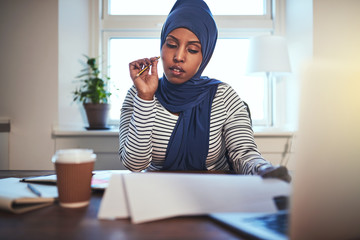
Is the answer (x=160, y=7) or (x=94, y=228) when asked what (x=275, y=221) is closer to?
(x=94, y=228)

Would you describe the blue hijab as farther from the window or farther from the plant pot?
the window

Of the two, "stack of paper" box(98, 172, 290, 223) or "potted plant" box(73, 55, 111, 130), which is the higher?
"potted plant" box(73, 55, 111, 130)

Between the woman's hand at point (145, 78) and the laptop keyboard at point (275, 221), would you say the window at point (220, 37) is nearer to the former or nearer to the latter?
the woman's hand at point (145, 78)

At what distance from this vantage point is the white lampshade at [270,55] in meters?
1.84

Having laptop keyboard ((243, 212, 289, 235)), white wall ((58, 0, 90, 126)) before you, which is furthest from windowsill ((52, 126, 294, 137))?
laptop keyboard ((243, 212, 289, 235))

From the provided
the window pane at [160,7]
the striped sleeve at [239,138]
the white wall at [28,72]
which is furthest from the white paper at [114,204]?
the window pane at [160,7]

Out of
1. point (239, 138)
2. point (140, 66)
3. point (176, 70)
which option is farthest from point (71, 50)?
point (239, 138)

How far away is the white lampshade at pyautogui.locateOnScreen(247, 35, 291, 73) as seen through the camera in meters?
1.84

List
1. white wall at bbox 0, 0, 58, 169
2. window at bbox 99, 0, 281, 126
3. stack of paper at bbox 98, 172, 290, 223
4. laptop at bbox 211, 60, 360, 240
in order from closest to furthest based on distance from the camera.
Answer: laptop at bbox 211, 60, 360, 240
stack of paper at bbox 98, 172, 290, 223
white wall at bbox 0, 0, 58, 169
window at bbox 99, 0, 281, 126

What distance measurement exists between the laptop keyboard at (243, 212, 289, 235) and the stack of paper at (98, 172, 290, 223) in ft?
0.06

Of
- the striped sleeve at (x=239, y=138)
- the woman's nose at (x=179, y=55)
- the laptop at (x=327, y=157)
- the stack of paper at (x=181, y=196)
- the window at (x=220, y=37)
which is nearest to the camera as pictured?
the laptop at (x=327, y=157)

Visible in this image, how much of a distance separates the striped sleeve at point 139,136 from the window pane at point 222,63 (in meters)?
1.30

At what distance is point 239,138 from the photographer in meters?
1.09

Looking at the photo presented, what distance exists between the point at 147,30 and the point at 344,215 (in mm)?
2113
